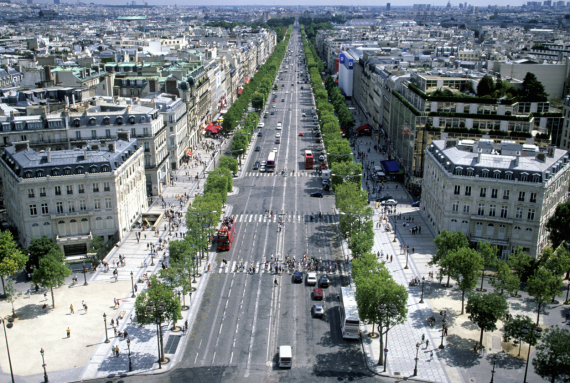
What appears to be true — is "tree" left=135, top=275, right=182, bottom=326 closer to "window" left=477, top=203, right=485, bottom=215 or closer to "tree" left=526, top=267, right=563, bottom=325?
"tree" left=526, top=267, right=563, bottom=325

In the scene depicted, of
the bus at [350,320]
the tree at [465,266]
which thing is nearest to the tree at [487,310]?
the tree at [465,266]

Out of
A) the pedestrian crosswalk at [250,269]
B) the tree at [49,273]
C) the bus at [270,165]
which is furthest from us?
the bus at [270,165]

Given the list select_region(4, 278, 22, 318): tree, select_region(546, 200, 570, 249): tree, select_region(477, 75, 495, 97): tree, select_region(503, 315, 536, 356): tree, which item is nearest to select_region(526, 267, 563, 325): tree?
select_region(503, 315, 536, 356): tree

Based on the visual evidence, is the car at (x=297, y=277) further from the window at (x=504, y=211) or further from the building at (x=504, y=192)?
the window at (x=504, y=211)

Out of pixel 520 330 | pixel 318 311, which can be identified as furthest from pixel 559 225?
pixel 318 311

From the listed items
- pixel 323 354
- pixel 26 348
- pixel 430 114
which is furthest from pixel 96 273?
pixel 430 114

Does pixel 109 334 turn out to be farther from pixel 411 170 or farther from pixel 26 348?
pixel 411 170
